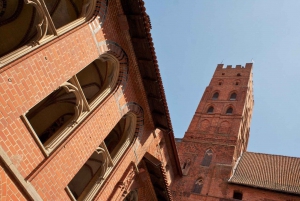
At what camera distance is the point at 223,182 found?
19.4 metres

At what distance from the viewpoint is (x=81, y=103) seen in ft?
24.5

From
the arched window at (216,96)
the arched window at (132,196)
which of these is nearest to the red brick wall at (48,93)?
the arched window at (132,196)

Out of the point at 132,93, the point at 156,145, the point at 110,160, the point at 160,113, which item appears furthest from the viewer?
the point at 156,145

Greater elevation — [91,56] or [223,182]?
[223,182]

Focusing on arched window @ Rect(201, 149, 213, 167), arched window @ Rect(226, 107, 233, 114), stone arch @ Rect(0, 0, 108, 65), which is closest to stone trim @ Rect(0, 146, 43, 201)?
stone arch @ Rect(0, 0, 108, 65)

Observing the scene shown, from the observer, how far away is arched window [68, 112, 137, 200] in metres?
8.46

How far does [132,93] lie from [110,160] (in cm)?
243

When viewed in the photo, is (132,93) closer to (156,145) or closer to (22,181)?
(156,145)

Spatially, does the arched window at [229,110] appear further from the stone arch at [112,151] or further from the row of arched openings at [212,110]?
the stone arch at [112,151]

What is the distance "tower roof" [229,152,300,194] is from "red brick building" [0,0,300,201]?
6.84m

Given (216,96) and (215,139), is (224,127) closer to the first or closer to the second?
(215,139)

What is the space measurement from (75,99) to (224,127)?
17041 mm

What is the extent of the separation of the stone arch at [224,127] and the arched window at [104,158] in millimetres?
14407

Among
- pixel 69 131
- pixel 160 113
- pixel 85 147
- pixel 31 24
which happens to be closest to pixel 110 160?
pixel 85 147
